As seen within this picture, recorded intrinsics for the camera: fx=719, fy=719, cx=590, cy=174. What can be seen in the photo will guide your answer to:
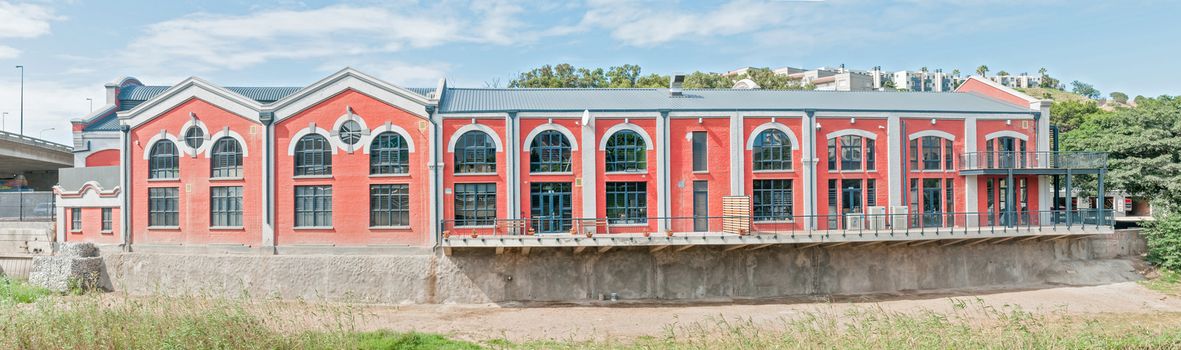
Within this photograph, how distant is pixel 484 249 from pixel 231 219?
9.79 metres

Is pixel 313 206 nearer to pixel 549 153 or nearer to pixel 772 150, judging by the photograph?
pixel 549 153

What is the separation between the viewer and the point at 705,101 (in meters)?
28.0

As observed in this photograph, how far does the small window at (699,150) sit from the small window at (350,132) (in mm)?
12152

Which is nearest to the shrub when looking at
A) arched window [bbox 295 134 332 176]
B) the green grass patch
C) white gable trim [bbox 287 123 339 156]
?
white gable trim [bbox 287 123 339 156]

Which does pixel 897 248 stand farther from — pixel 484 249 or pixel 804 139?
pixel 484 249

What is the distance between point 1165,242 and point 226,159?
35410 mm

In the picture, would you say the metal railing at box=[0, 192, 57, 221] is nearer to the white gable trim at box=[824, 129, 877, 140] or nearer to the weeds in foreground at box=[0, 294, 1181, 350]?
the weeds in foreground at box=[0, 294, 1181, 350]

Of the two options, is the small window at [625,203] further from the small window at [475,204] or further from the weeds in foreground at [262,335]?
the weeds in foreground at [262,335]

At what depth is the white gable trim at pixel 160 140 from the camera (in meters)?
26.8

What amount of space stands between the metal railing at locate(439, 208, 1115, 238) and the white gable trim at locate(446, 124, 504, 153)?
8.57ft

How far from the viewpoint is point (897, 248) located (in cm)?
2597

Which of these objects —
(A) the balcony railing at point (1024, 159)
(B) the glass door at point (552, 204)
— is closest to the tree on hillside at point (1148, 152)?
(A) the balcony railing at point (1024, 159)

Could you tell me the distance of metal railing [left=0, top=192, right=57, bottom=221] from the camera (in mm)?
31250

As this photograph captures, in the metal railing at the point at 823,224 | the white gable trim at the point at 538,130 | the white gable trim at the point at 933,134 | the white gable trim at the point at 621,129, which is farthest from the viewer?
the white gable trim at the point at 933,134
